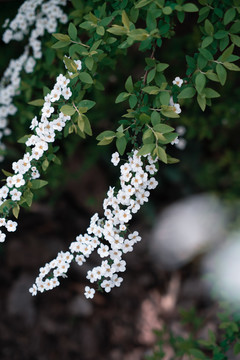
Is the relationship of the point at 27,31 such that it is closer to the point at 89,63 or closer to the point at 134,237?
the point at 89,63

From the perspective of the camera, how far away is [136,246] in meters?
3.94

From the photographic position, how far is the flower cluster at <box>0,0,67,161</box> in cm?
218

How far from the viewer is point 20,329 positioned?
3.43 m

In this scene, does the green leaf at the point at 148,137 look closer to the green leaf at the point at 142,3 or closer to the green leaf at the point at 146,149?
the green leaf at the point at 146,149

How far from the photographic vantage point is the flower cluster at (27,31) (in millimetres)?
2176

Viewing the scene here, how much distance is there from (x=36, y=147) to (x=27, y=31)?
92cm

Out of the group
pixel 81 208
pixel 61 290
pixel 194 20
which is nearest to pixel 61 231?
pixel 81 208

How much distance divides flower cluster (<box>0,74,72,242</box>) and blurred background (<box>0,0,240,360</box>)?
1.23 m

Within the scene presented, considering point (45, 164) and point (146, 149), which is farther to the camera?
point (45, 164)

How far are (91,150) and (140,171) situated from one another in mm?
1864

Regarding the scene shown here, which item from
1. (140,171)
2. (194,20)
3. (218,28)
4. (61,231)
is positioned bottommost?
(140,171)

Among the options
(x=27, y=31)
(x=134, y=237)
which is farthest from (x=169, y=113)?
(x=27, y=31)

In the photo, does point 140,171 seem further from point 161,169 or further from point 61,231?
point 61,231

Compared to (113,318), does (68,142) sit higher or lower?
higher
